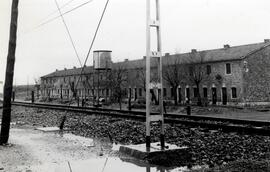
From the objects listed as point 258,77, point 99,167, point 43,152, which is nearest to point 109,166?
point 99,167

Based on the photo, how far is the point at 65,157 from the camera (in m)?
8.18

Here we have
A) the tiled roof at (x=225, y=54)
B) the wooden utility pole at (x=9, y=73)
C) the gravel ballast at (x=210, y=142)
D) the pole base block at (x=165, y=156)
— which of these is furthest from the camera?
the tiled roof at (x=225, y=54)

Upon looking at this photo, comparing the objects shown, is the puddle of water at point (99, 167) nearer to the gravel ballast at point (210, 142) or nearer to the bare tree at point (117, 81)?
the gravel ballast at point (210, 142)

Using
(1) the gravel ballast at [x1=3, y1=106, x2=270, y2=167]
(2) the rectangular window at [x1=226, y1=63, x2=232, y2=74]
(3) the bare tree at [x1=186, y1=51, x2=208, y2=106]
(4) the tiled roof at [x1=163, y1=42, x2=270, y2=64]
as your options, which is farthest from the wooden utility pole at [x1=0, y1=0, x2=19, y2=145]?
(2) the rectangular window at [x1=226, y1=63, x2=232, y2=74]

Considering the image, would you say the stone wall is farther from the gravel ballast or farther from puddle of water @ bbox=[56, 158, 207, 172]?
puddle of water @ bbox=[56, 158, 207, 172]

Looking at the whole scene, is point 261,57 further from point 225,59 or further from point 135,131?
point 135,131

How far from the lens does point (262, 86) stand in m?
41.1

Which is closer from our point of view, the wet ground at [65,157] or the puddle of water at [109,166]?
the puddle of water at [109,166]

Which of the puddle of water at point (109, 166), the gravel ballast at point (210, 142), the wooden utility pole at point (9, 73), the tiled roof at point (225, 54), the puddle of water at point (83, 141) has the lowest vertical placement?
the puddle of water at point (109, 166)

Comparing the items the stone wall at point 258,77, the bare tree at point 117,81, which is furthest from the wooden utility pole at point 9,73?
the bare tree at point 117,81

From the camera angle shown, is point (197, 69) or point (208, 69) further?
point (208, 69)

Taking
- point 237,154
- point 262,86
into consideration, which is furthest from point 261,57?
point 237,154

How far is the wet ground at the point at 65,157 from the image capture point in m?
6.94

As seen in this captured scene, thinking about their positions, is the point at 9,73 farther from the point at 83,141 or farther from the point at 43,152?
the point at 83,141
